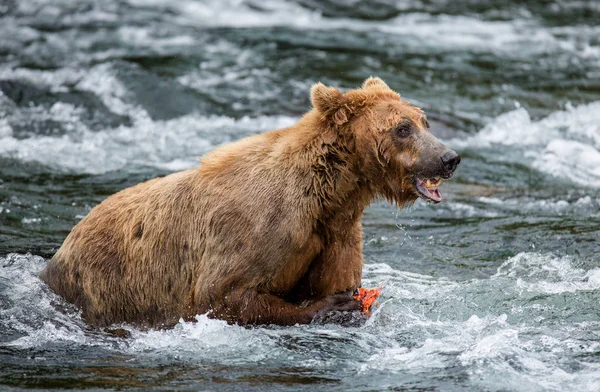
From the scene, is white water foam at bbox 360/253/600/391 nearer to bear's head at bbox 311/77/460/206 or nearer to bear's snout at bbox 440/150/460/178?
bear's head at bbox 311/77/460/206

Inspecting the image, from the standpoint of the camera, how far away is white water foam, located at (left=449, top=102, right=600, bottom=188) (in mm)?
11898

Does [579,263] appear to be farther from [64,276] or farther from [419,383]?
[64,276]

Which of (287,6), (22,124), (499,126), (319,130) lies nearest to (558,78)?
(499,126)

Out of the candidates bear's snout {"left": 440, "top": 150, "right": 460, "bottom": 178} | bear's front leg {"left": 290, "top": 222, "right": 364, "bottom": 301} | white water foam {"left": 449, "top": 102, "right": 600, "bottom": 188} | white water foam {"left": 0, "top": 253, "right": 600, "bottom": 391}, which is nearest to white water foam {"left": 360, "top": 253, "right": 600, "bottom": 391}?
white water foam {"left": 0, "top": 253, "right": 600, "bottom": 391}

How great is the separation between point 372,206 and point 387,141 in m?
4.16

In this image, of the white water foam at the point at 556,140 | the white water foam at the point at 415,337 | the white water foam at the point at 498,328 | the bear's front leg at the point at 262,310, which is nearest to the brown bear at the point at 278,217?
the bear's front leg at the point at 262,310

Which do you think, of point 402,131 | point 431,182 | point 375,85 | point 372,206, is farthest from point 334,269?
point 372,206

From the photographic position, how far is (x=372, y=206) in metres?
10.5

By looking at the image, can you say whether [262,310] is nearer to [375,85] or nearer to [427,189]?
[427,189]

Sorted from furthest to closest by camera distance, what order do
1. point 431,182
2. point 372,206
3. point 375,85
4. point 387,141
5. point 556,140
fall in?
point 556,140 < point 372,206 < point 375,85 < point 431,182 < point 387,141

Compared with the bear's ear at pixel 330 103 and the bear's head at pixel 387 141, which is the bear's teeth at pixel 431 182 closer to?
the bear's head at pixel 387 141

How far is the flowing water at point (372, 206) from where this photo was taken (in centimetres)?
616

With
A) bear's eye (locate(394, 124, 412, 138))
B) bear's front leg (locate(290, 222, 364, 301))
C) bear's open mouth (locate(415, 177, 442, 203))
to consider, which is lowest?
bear's front leg (locate(290, 222, 364, 301))

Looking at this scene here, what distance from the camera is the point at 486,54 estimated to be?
57.8ft
